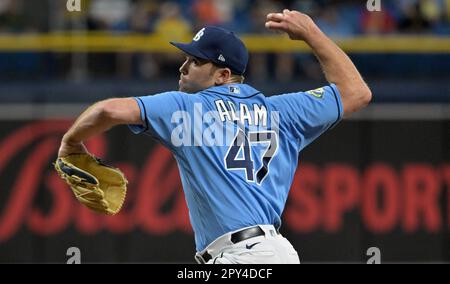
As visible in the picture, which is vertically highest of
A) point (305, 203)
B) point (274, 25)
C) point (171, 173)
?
point (274, 25)

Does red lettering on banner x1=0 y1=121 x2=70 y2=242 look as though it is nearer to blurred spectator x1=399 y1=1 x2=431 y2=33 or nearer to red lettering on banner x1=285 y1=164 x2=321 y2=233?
red lettering on banner x1=285 y1=164 x2=321 y2=233

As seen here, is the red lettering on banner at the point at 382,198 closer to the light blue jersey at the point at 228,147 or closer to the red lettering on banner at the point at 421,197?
the red lettering on banner at the point at 421,197

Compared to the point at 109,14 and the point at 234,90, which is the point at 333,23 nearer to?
the point at 109,14

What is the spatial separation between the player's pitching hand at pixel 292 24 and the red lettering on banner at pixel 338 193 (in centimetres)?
563

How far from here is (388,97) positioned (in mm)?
11062

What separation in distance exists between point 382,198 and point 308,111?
A: 573 cm

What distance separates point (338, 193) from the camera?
10.8m

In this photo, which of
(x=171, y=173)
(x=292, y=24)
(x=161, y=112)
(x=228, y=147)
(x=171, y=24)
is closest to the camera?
(x=161, y=112)

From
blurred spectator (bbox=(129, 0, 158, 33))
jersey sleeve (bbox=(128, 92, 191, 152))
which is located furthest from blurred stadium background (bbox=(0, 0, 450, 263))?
jersey sleeve (bbox=(128, 92, 191, 152))

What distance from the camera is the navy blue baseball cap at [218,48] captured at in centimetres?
519

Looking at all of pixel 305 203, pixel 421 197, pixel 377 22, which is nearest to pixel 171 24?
pixel 377 22

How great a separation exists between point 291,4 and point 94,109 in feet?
25.0

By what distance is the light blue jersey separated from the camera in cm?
492
